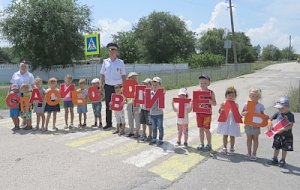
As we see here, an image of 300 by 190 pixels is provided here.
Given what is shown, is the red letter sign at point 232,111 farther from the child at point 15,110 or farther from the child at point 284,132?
the child at point 15,110

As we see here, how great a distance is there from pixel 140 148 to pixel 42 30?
33.2m

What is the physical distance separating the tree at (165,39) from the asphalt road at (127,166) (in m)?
72.7

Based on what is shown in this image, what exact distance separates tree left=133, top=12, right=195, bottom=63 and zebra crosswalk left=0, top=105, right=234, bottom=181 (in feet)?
235

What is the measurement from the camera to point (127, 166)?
7.17 meters

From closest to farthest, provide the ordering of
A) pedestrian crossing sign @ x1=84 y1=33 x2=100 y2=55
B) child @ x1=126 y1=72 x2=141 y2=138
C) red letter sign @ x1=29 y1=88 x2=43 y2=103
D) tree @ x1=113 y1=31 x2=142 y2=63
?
1. child @ x1=126 y1=72 x2=141 y2=138
2. red letter sign @ x1=29 y1=88 x2=43 y2=103
3. pedestrian crossing sign @ x1=84 y1=33 x2=100 y2=55
4. tree @ x1=113 y1=31 x2=142 y2=63

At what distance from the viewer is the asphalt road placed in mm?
6258

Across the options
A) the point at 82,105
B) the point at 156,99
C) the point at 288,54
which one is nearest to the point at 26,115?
the point at 82,105

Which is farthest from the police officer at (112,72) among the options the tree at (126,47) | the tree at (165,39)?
the tree at (165,39)

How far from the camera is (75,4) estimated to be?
42500 mm

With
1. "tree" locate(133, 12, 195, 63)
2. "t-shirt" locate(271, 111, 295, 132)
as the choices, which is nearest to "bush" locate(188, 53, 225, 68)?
"tree" locate(133, 12, 195, 63)

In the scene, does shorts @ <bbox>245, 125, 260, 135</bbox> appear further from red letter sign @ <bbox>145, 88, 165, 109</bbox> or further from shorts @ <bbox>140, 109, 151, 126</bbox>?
shorts @ <bbox>140, 109, 151, 126</bbox>

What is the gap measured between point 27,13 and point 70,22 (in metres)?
4.22

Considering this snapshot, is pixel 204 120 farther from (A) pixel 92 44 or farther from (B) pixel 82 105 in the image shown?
(A) pixel 92 44

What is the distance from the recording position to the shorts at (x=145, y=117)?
916cm
